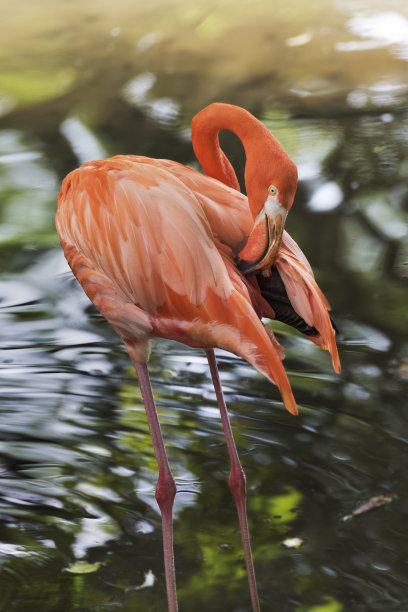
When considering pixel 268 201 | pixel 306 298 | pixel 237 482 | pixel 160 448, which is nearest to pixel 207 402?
pixel 237 482

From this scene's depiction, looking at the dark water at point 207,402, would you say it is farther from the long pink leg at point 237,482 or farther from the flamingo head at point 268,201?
the flamingo head at point 268,201

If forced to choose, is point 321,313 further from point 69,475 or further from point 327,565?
point 69,475

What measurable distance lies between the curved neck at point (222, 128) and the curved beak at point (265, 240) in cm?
10

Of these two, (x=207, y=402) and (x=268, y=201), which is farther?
(x=207, y=402)

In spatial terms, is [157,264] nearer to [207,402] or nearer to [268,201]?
[268,201]

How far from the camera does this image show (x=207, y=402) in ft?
7.96

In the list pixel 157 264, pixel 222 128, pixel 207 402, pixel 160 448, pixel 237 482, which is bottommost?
pixel 207 402

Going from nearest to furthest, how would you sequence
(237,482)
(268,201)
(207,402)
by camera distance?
(268,201)
(237,482)
(207,402)

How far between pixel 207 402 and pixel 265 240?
37.7 inches

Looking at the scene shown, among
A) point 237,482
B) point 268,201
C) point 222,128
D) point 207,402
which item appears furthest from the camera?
point 207,402

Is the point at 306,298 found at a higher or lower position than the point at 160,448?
higher

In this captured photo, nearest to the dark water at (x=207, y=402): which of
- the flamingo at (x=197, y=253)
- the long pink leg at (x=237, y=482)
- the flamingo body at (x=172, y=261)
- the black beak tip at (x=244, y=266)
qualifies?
the long pink leg at (x=237, y=482)

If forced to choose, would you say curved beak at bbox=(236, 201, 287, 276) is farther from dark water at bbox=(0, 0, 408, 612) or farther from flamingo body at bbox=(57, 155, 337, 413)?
dark water at bbox=(0, 0, 408, 612)

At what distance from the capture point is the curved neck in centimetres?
155
